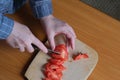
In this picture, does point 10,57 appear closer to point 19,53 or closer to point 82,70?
point 19,53

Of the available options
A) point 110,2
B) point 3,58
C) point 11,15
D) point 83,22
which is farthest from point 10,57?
point 110,2

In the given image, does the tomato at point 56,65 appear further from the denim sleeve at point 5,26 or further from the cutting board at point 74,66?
Answer: the denim sleeve at point 5,26

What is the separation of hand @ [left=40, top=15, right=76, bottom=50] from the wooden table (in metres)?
0.04

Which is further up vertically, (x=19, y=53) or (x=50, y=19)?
(x=50, y=19)

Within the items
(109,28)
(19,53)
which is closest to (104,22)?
(109,28)

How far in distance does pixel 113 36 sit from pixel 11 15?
1.12ft

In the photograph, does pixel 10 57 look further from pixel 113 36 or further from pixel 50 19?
pixel 113 36

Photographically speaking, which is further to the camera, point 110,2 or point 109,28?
point 110,2

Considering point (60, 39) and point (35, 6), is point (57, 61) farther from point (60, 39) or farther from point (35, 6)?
point (35, 6)

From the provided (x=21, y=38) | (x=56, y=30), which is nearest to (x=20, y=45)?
(x=21, y=38)

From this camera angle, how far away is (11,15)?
35.1 inches

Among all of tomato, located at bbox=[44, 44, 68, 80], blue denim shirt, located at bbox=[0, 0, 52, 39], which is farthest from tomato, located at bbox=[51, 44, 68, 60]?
blue denim shirt, located at bbox=[0, 0, 52, 39]

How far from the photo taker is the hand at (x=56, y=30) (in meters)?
0.82

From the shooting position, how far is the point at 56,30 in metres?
0.83
